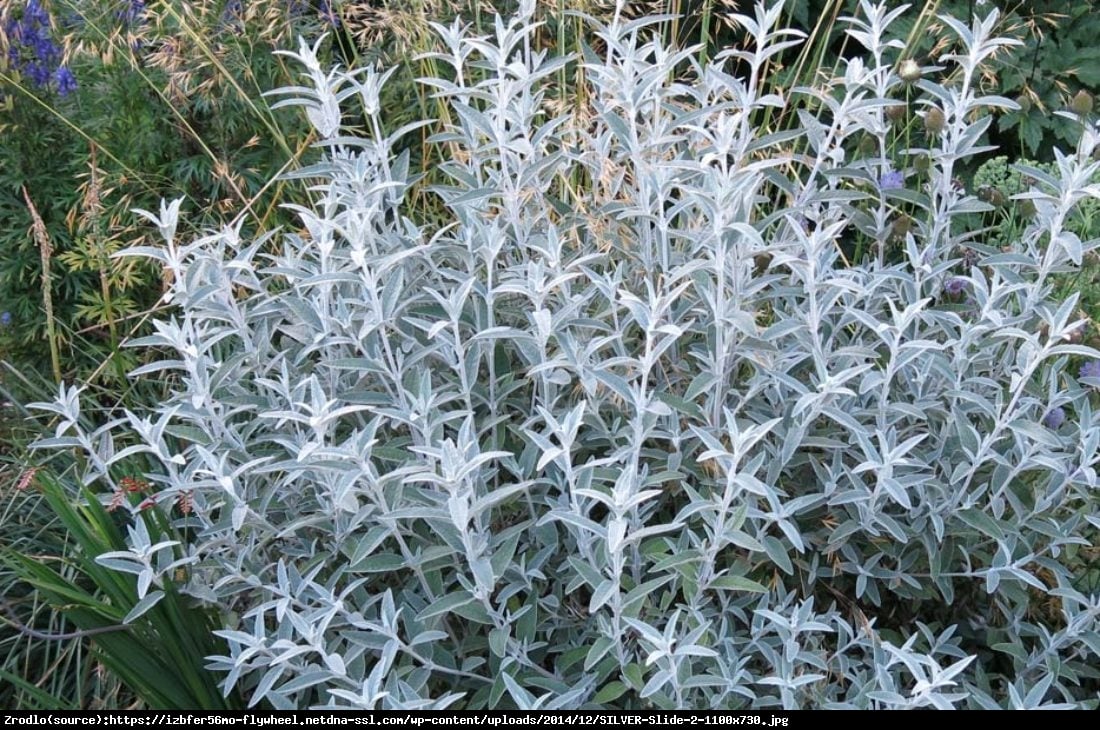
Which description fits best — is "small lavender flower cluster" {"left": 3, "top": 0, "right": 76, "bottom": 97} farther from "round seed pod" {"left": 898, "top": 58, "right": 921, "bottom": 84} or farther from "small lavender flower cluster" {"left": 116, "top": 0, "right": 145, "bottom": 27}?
"round seed pod" {"left": 898, "top": 58, "right": 921, "bottom": 84}

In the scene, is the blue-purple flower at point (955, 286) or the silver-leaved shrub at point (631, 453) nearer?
the silver-leaved shrub at point (631, 453)

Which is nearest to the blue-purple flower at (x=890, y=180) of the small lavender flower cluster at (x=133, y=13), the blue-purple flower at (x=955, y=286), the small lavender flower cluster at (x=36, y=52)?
the blue-purple flower at (x=955, y=286)

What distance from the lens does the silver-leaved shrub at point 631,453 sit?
1.85 meters

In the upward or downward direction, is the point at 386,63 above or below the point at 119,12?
below

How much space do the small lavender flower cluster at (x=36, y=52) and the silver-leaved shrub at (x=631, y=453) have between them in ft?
5.27

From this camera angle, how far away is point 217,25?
347cm

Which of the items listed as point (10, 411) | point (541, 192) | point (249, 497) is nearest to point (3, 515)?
point (10, 411)

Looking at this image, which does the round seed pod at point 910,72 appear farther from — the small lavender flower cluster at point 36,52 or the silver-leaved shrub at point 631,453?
the small lavender flower cluster at point 36,52

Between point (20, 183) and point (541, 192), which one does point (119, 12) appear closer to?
point (20, 183)

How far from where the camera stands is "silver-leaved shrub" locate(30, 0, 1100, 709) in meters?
1.85

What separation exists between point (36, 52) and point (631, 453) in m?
2.79

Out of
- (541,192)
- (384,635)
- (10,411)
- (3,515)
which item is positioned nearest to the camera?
(384,635)

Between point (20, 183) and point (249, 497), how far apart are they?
1.90 m

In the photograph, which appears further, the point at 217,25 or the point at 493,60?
the point at 217,25
